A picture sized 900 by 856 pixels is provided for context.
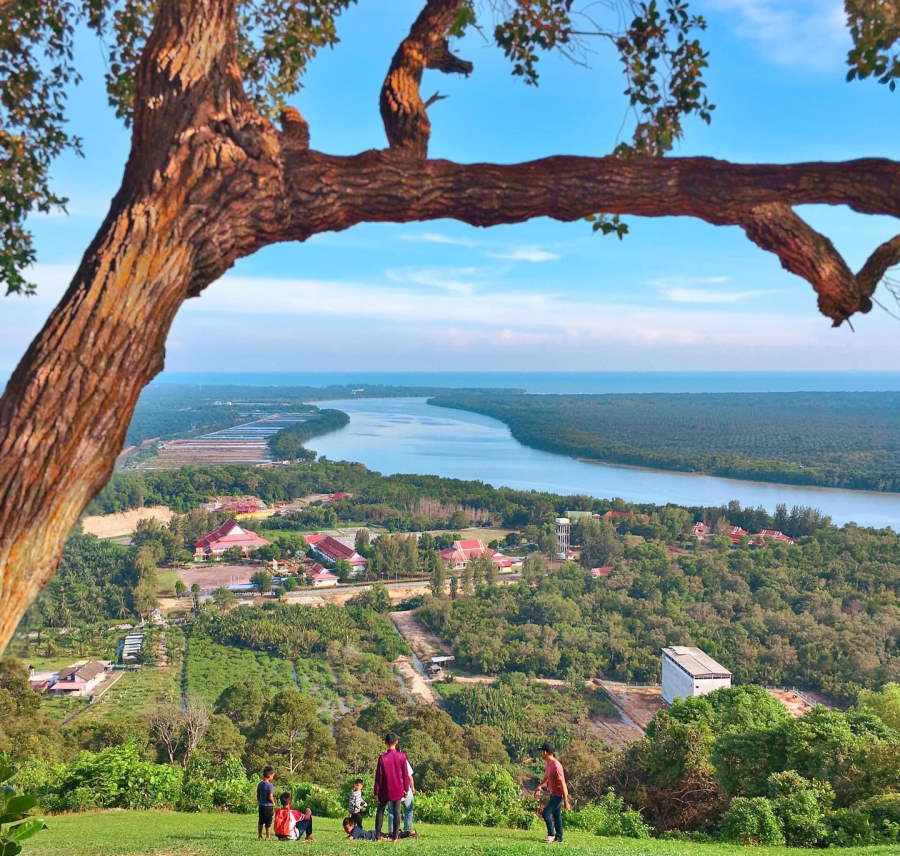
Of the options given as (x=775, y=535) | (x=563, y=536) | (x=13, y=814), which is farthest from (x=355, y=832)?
(x=775, y=535)

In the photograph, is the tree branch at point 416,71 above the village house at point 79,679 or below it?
above

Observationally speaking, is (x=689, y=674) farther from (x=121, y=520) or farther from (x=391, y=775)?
(x=121, y=520)

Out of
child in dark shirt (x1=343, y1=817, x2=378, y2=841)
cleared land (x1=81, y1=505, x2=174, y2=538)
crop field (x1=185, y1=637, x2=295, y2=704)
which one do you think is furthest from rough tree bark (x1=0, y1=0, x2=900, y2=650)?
cleared land (x1=81, y1=505, x2=174, y2=538)

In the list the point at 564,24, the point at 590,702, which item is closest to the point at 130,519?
the point at 590,702

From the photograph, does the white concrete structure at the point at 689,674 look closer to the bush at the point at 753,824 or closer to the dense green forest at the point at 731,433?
the bush at the point at 753,824

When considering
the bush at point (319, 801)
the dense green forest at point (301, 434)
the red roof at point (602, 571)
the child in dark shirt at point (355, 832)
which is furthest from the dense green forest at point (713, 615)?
the dense green forest at point (301, 434)

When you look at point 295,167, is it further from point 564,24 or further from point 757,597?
point 757,597
